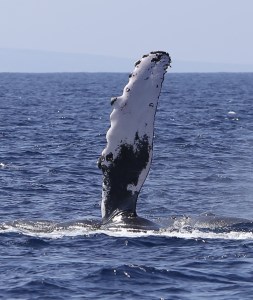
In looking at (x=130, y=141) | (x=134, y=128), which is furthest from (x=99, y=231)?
(x=134, y=128)

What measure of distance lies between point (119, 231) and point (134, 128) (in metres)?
1.81

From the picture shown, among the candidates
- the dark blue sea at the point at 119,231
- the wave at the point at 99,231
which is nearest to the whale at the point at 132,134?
the wave at the point at 99,231

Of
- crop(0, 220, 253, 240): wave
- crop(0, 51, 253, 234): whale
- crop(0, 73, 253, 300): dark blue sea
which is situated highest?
crop(0, 51, 253, 234): whale

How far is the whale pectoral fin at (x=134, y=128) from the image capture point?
14727 mm

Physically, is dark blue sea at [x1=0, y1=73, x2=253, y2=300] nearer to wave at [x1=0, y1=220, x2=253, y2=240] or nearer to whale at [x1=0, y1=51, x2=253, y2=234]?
wave at [x1=0, y1=220, x2=253, y2=240]

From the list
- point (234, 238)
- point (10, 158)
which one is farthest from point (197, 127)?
point (234, 238)

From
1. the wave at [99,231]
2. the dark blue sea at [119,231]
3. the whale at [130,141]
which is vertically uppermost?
the whale at [130,141]

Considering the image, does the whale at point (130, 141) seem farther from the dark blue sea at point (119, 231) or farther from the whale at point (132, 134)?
the dark blue sea at point (119, 231)

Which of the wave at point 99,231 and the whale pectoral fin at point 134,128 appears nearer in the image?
the whale pectoral fin at point 134,128

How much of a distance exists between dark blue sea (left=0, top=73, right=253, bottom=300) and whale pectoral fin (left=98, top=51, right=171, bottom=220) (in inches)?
45.0

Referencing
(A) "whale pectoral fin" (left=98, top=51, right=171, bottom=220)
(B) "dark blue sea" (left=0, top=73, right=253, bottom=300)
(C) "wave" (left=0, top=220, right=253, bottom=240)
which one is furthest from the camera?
(C) "wave" (left=0, top=220, right=253, bottom=240)

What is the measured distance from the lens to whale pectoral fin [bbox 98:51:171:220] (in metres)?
14.7

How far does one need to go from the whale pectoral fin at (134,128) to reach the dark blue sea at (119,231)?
114 centimetres

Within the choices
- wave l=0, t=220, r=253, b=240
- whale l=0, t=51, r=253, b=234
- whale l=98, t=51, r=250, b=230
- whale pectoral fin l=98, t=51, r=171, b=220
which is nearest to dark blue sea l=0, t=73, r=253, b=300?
wave l=0, t=220, r=253, b=240
